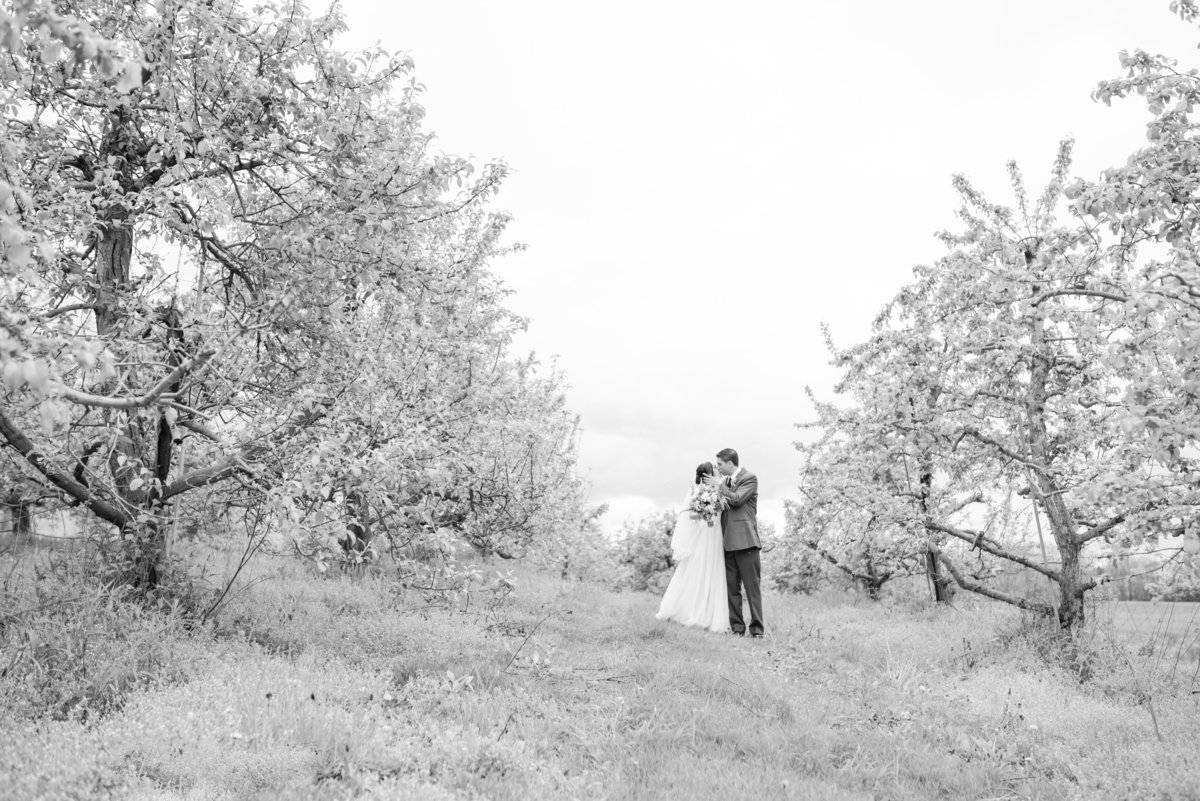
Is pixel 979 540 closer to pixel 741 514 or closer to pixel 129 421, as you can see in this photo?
pixel 741 514

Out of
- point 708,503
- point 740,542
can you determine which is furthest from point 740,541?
point 708,503

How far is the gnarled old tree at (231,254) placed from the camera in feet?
23.1

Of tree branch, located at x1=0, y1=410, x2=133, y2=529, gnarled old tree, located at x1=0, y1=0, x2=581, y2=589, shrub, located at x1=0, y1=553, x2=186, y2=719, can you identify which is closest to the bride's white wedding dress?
gnarled old tree, located at x1=0, y1=0, x2=581, y2=589

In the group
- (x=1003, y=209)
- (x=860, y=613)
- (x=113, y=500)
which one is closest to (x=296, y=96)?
(x=113, y=500)

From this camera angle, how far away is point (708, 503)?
13.5 metres

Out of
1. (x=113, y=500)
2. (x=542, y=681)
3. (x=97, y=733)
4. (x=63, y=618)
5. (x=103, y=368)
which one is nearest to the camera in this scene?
(x=103, y=368)

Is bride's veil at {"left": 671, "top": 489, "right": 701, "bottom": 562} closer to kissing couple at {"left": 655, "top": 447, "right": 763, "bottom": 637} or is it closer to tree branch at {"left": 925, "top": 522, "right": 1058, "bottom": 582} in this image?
kissing couple at {"left": 655, "top": 447, "right": 763, "bottom": 637}

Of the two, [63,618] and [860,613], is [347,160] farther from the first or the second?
[860,613]

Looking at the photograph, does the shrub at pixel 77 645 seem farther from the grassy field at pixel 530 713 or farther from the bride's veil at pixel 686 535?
the bride's veil at pixel 686 535

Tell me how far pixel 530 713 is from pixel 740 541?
22.0 ft

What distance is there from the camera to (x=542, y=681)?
25.6 feet

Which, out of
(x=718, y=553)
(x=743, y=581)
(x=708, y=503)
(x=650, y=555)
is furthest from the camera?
(x=650, y=555)

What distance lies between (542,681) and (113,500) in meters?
5.13

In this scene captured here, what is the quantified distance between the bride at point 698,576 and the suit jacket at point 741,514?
1.79 ft
